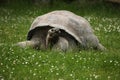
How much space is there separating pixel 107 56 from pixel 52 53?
128 centimetres

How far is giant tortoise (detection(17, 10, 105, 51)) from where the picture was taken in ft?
35.1

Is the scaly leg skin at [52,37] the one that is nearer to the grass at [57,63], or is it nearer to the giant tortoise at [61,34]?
the giant tortoise at [61,34]

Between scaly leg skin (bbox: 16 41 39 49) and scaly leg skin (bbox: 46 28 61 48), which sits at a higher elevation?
scaly leg skin (bbox: 46 28 61 48)

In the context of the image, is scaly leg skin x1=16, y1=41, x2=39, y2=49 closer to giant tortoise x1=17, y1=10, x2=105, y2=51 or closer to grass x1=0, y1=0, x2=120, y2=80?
giant tortoise x1=17, y1=10, x2=105, y2=51

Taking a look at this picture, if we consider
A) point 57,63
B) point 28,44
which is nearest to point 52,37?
point 28,44

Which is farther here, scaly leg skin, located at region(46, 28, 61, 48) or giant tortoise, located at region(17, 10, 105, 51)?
giant tortoise, located at region(17, 10, 105, 51)

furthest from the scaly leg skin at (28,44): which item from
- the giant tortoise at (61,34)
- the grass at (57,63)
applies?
the grass at (57,63)

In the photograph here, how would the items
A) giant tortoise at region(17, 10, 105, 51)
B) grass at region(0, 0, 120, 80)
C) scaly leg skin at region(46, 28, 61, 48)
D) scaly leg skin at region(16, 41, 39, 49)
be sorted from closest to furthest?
grass at region(0, 0, 120, 80)
scaly leg skin at region(46, 28, 61, 48)
giant tortoise at region(17, 10, 105, 51)
scaly leg skin at region(16, 41, 39, 49)

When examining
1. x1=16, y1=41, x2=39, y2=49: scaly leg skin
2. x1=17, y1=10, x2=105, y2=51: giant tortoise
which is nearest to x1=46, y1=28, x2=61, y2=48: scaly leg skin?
x1=17, y1=10, x2=105, y2=51: giant tortoise

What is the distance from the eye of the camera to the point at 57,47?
10.6m

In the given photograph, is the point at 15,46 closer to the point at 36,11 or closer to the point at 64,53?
the point at 64,53

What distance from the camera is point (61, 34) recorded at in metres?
11.0

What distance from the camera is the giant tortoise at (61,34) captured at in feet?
35.1

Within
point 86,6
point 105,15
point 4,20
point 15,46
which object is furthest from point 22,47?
point 86,6
